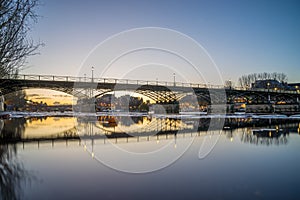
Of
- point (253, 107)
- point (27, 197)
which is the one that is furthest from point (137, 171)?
point (253, 107)

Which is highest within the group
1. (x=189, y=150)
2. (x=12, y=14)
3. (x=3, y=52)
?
(x=12, y=14)

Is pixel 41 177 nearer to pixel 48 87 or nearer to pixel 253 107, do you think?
pixel 48 87

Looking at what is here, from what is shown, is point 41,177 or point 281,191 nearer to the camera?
point 281,191

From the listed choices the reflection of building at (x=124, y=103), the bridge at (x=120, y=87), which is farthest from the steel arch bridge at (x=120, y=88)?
the reflection of building at (x=124, y=103)

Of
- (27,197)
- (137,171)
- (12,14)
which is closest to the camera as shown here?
(27,197)

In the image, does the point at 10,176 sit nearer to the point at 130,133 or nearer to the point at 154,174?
the point at 154,174

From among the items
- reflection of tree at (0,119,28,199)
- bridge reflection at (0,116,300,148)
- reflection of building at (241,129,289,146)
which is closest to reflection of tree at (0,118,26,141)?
bridge reflection at (0,116,300,148)

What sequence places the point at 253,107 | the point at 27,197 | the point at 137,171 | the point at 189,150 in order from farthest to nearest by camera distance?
the point at 253,107, the point at 189,150, the point at 137,171, the point at 27,197

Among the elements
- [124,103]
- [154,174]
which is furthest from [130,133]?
[124,103]

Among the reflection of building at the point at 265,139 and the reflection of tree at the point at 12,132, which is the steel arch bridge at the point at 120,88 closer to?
the reflection of tree at the point at 12,132

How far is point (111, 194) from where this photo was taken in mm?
7180

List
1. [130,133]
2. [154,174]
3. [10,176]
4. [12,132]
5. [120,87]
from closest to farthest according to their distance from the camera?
[10,176]
[154,174]
[12,132]
[130,133]
[120,87]

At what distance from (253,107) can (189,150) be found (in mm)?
82975

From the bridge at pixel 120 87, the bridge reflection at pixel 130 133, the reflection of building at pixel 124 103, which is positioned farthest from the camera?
the reflection of building at pixel 124 103
